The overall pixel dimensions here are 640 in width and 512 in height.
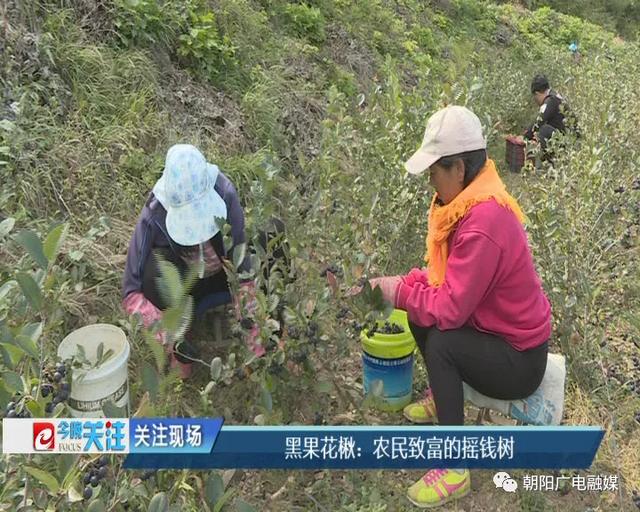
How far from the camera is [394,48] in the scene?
6.90 metres

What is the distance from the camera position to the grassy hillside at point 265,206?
2.06 m

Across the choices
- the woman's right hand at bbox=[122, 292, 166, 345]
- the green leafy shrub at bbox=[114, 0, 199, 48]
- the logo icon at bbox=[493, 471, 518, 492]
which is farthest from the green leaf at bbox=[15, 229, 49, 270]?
the green leafy shrub at bbox=[114, 0, 199, 48]

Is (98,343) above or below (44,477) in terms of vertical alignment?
below

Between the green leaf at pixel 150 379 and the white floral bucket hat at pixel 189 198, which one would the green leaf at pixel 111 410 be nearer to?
the green leaf at pixel 150 379

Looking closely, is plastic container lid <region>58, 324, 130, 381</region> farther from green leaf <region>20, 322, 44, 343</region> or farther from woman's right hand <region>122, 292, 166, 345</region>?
green leaf <region>20, 322, 44, 343</region>

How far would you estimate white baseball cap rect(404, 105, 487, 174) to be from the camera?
2.12 metres

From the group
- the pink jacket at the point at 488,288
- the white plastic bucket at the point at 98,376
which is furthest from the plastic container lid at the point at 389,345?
the white plastic bucket at the point at 98,376

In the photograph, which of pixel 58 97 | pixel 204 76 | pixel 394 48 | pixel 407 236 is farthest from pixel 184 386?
pixel 394 48

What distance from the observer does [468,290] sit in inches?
84.1

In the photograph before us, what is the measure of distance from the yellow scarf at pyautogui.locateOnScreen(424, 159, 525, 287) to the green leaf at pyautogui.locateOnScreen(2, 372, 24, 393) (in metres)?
1.44

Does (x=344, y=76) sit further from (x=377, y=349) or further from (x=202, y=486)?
(x=202, y=486)

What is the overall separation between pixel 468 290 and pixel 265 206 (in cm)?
73

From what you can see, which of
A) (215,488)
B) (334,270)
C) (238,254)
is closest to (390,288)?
(334,270)
